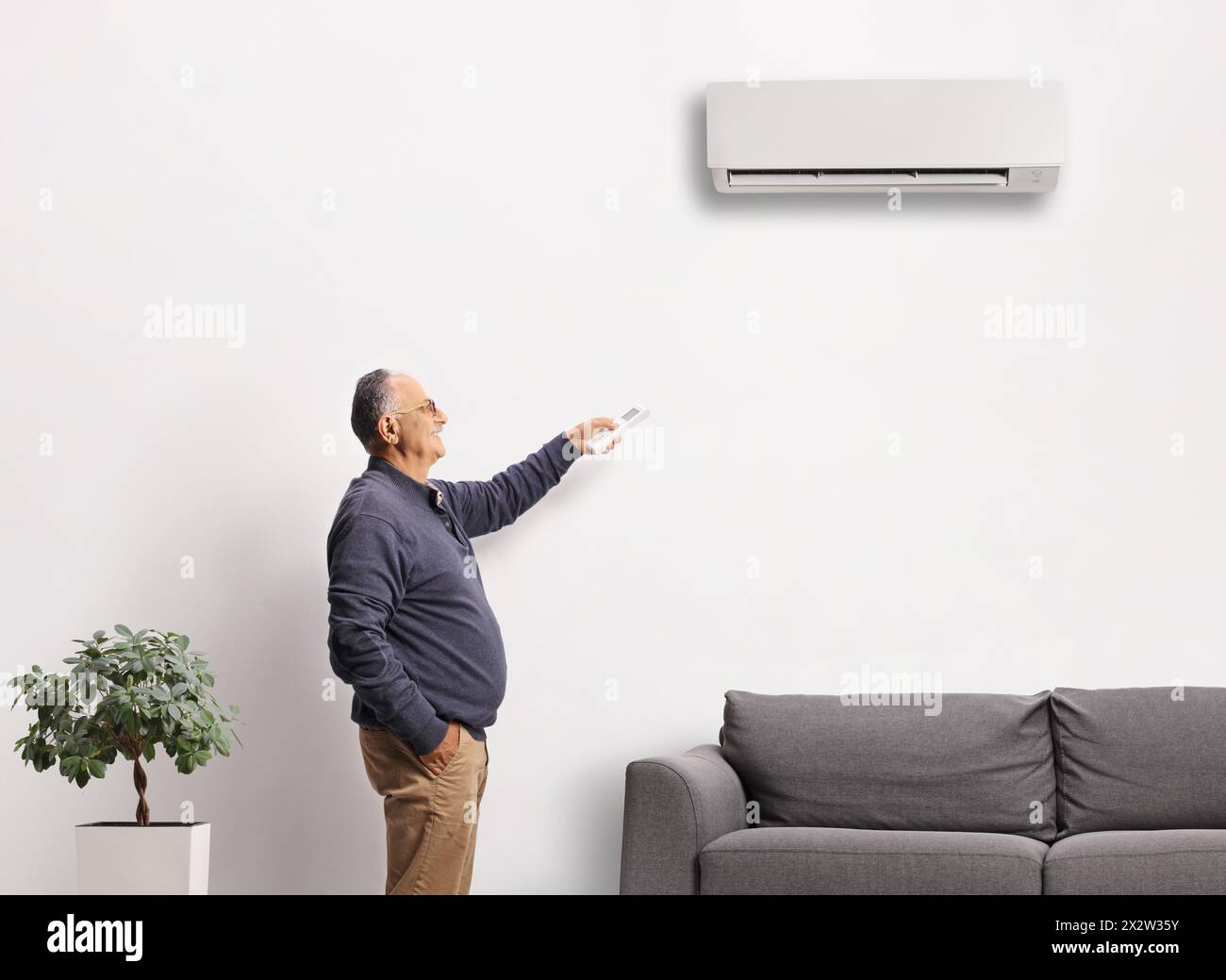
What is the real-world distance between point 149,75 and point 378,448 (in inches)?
59.1

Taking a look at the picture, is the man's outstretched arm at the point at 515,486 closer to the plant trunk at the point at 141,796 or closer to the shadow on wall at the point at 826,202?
the shadow on wall at the point at 826,202

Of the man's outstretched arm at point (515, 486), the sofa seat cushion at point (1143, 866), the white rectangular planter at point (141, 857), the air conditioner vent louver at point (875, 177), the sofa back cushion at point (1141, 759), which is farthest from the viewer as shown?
the air conditioner vent louver at point (875, 177)

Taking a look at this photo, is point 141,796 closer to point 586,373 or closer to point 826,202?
point 586,373

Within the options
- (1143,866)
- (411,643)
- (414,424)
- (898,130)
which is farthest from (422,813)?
(898,130)

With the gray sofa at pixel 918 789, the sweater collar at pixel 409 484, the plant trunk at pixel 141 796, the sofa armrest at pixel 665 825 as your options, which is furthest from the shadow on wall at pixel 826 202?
the plant trunk at pixel 141 796

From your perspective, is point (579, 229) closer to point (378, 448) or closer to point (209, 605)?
point (378, 448)

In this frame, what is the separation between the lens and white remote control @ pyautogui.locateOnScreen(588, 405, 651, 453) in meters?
3.27

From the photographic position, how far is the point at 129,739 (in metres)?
2.75

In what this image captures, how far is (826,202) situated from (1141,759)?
1698 millimetres

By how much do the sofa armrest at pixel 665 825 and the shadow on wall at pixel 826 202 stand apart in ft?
5.28

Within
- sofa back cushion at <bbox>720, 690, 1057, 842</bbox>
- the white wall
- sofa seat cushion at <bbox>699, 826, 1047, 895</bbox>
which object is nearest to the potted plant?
the white wall

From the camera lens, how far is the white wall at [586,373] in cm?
331

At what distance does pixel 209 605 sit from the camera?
3367 millimetres
